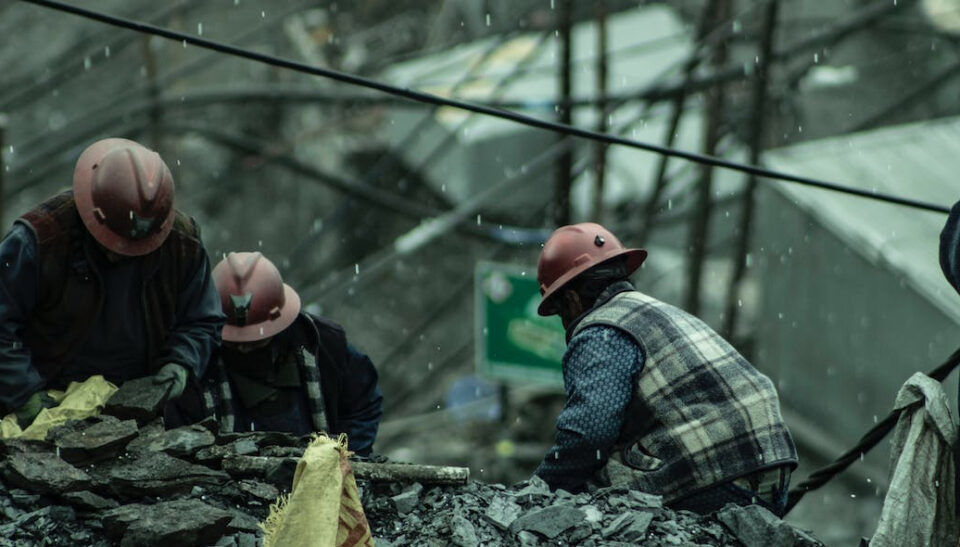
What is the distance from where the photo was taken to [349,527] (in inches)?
152

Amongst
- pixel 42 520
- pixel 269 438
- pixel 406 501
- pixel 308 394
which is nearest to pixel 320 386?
pixel 308 394

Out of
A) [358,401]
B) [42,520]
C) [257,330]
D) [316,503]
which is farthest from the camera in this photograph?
[358,401]

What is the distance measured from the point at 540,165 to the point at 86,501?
747 centimetres

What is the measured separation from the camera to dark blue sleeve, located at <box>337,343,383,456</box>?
5844mm

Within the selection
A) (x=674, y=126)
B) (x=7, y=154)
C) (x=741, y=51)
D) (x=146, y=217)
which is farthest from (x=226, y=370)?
(x=741, y=51)

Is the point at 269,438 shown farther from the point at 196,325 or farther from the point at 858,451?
the point at 858,451

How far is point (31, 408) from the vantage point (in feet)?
16.4

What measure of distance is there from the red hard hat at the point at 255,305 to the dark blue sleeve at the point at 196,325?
0.76ft

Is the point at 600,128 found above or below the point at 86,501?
above

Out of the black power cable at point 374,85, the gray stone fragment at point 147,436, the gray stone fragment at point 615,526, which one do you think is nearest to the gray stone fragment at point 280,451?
the gray stone fragment at point 147,436

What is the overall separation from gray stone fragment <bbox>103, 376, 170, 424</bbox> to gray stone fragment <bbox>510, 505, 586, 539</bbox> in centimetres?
141

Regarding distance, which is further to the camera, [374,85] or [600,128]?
[600,128]

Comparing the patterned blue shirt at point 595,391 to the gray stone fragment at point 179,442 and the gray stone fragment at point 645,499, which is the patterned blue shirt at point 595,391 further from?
the gray stone fragment at point 179,442

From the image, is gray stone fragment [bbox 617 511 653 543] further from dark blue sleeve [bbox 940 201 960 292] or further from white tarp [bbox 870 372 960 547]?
dark blue sleeve [bbox 940 201 960 292]
